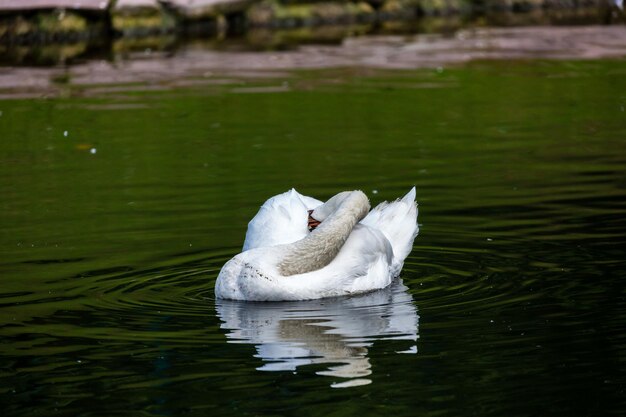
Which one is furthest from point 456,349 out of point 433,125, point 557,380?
point 433,125

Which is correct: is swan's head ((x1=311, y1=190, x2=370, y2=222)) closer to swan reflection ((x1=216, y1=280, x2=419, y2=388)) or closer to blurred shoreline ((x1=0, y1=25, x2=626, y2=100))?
swan reflection ((x1=216, y1=280, x2=419, y2=388))

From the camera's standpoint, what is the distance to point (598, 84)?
18625 millimetres

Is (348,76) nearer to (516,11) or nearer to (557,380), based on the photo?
(516,11)

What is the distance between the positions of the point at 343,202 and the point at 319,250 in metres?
0.55

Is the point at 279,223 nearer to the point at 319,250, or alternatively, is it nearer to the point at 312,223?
the point at 312,223

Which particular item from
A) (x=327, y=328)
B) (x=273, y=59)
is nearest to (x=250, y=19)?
(x=273, y=59)

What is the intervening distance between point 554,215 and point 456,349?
382 cm

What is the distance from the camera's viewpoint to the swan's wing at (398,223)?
30.6 ft

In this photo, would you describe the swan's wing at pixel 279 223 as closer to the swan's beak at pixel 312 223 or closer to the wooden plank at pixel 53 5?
the swan's beak at pixel 312 223

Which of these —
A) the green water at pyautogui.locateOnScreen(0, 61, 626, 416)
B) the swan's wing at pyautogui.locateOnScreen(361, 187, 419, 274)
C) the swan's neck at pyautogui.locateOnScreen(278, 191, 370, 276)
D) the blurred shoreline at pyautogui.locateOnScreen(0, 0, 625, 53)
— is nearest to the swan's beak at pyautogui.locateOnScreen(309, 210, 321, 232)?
the swan's neck at pyautogui.locateOnScreen(278, 191, 370, 276)

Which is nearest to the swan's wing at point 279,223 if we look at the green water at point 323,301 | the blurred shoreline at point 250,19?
the green water at point 323,301

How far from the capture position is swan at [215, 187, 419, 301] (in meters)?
8.48

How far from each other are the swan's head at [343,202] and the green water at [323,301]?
19.5 inches

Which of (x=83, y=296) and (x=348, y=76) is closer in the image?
(x=83, y=296)
